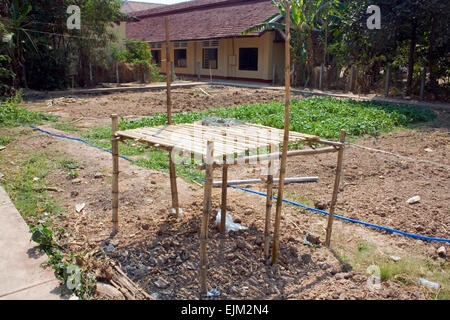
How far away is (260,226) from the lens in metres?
4.68

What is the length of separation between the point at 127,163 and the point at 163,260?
3.29 metres

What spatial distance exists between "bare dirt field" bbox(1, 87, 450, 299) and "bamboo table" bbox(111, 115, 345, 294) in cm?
27

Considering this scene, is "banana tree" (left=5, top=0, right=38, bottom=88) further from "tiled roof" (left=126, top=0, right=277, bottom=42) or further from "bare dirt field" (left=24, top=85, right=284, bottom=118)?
"tiled roof" (left=126, top=0, right=277, bottom=42)

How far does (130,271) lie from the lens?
3.79m

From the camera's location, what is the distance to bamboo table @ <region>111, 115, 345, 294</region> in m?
3.38

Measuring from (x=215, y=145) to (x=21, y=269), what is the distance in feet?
6.65

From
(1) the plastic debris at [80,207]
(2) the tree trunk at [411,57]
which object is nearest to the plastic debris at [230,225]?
(1) the plastic debris at [80,207]

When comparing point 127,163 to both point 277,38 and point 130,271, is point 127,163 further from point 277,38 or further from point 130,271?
point 277,38

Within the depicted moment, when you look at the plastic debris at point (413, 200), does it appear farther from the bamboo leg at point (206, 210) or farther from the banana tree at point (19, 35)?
the banana tree at point (19, 35)

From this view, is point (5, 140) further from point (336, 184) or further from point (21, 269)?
point (336, 184)

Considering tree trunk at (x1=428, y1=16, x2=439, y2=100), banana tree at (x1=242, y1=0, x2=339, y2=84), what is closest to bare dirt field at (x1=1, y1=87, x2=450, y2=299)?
tree trunk at (x1=428, y1=16, x2=439, y2=100)

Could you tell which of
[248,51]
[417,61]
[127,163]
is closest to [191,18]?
[248,51]

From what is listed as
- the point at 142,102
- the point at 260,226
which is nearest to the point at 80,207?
the point at 260,226

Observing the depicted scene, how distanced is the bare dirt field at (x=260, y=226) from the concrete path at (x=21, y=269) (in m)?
0.39
